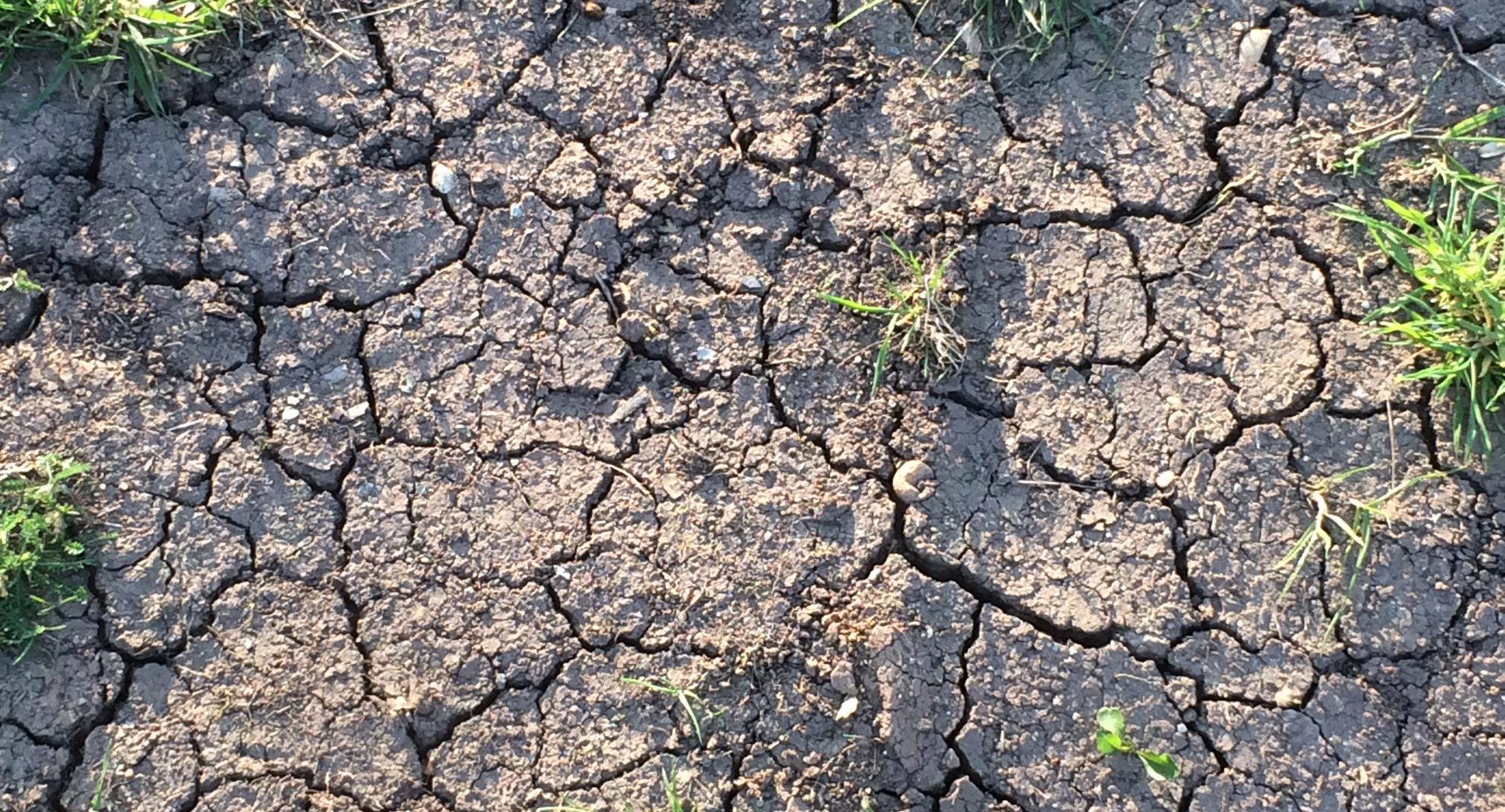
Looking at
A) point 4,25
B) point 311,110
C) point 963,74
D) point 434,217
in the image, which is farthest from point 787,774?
point 4,25

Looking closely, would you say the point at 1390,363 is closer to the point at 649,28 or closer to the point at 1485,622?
the point at 1485,622

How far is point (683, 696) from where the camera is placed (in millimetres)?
2525

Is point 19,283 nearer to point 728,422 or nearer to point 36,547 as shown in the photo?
point 36,547

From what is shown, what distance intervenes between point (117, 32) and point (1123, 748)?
2806 mm

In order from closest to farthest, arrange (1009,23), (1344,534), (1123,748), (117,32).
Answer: (1123,748), (1344,534), (117,32), (1009,23)

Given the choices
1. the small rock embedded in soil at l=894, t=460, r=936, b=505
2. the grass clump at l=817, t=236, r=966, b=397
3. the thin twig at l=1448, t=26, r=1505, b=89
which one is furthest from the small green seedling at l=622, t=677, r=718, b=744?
the thin twig at l=1448, t=26, r=1505, b=89

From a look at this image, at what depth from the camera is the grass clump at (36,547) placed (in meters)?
2.49

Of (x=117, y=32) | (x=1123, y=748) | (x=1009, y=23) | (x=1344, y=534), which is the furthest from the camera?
(x=1009, y=23)

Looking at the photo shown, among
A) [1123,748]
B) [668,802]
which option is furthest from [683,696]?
[1123,748]

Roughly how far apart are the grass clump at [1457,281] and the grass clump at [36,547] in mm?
2976

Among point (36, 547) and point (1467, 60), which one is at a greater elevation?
point (1467, 60)

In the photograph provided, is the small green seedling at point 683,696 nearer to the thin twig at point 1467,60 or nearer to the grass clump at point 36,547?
the grass clump at point 36,547

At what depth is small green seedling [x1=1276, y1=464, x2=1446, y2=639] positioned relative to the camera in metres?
2.56

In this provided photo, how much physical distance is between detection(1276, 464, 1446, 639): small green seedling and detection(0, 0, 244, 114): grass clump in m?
2.78
